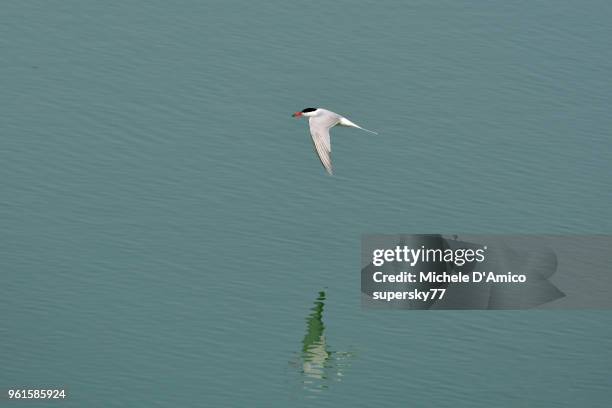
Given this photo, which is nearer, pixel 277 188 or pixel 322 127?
pixel 322 127

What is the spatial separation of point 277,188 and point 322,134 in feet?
13.9

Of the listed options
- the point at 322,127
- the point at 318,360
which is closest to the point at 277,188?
the point at 322,127

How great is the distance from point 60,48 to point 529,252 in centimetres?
2014

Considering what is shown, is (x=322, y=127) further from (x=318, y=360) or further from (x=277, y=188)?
(x=318, y=360)

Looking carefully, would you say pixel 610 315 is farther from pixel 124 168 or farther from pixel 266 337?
pixel 124 168

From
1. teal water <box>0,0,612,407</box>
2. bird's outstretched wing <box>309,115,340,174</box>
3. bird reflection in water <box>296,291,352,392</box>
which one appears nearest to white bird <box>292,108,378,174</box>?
bird's outstretched wing <box>309,115,340,174</box>

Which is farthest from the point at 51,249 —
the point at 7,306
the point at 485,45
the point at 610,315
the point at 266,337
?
the point at 485,45

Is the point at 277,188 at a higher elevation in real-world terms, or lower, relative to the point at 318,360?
higher

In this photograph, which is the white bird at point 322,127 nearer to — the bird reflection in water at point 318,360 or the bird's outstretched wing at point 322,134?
the bird's outstretched wing at point 322,134

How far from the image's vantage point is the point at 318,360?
166ft

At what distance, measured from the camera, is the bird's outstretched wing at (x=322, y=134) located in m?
55.0

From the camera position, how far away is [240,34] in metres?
70.2

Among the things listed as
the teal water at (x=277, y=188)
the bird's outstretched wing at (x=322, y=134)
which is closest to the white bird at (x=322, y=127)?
the bird's outstretched wing at (x=322, y=134)

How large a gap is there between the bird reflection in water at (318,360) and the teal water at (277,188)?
7 cm
